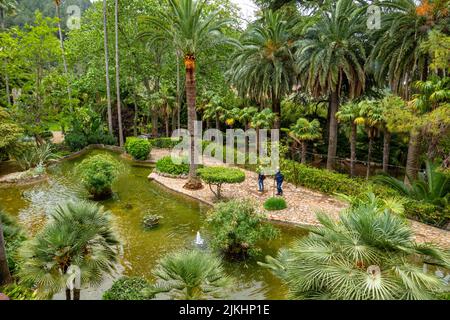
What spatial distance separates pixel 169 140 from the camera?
28.2 metres

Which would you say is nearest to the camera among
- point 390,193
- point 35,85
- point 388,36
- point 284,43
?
point 390,193

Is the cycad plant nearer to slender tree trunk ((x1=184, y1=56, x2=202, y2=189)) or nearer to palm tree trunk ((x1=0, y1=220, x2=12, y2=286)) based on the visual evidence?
slender tree trunk ((x1=184, y1=56, x2=202, y2=189))

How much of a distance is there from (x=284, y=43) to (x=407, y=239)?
1700 cm

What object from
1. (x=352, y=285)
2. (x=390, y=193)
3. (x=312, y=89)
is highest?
(x=312, y=89)

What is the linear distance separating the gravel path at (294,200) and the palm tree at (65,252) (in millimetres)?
7454

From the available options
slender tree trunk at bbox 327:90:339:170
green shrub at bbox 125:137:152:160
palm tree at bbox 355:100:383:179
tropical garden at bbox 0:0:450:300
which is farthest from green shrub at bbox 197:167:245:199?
green shrub at bbox 125:137:152:160

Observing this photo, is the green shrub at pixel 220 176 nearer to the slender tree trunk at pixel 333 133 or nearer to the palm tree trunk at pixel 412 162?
the slender tree trunk at pixel 333 133

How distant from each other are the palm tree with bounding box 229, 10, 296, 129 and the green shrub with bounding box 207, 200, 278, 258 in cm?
1146

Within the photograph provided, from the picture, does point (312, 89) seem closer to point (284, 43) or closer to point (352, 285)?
point (284, 43)

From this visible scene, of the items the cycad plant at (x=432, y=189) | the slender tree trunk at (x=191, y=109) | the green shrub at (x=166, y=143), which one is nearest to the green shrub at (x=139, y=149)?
the green shrub at (x=166, y=143)

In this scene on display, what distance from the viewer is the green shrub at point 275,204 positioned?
13.9 m

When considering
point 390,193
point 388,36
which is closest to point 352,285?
point 390,193
